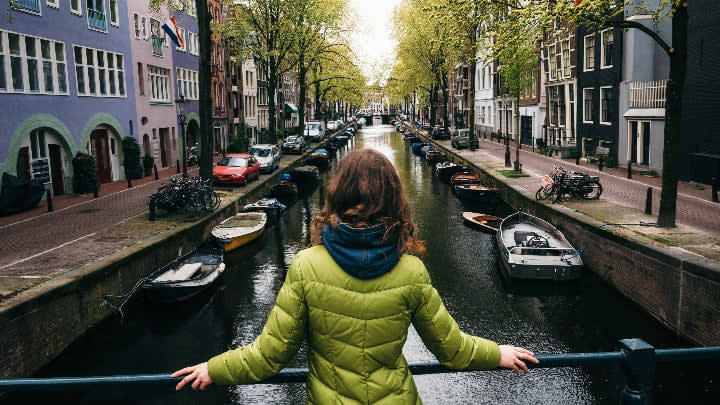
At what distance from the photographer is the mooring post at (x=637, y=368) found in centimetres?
257

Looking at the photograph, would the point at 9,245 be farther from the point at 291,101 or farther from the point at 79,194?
the point at 291,101

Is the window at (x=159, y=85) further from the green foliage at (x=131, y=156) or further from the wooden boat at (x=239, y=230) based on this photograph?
the wooden boat at (x=239, y=230)

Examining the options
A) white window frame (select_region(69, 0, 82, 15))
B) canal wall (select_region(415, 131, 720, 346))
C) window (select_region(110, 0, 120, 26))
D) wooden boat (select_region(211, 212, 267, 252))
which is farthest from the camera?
window (select_region(110, 0, 120, 26))

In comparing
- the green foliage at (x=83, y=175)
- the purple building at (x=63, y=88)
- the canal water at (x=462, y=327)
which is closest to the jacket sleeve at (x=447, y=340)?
the canal water at (x=462, y=327)

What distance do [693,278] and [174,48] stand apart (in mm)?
37432

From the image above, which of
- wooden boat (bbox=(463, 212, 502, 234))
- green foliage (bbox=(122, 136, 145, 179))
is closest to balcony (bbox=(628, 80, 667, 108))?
wooden boat (bbox=(463, 212, 502, 234))

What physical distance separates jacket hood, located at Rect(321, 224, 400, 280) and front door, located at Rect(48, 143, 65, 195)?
2677cm

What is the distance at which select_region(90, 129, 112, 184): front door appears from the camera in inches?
1167

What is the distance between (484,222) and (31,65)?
19873 mm

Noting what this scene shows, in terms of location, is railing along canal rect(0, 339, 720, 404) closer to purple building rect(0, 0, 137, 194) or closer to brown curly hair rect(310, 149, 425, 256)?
brown curly hair rect(310, 149, 425, 256)

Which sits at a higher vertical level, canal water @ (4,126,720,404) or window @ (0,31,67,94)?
window @ (0,31,67,94)

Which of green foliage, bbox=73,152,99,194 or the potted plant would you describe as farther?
the potted plant

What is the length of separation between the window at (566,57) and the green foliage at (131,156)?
94.3 ft

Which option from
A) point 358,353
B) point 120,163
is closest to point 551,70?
point 120,163
